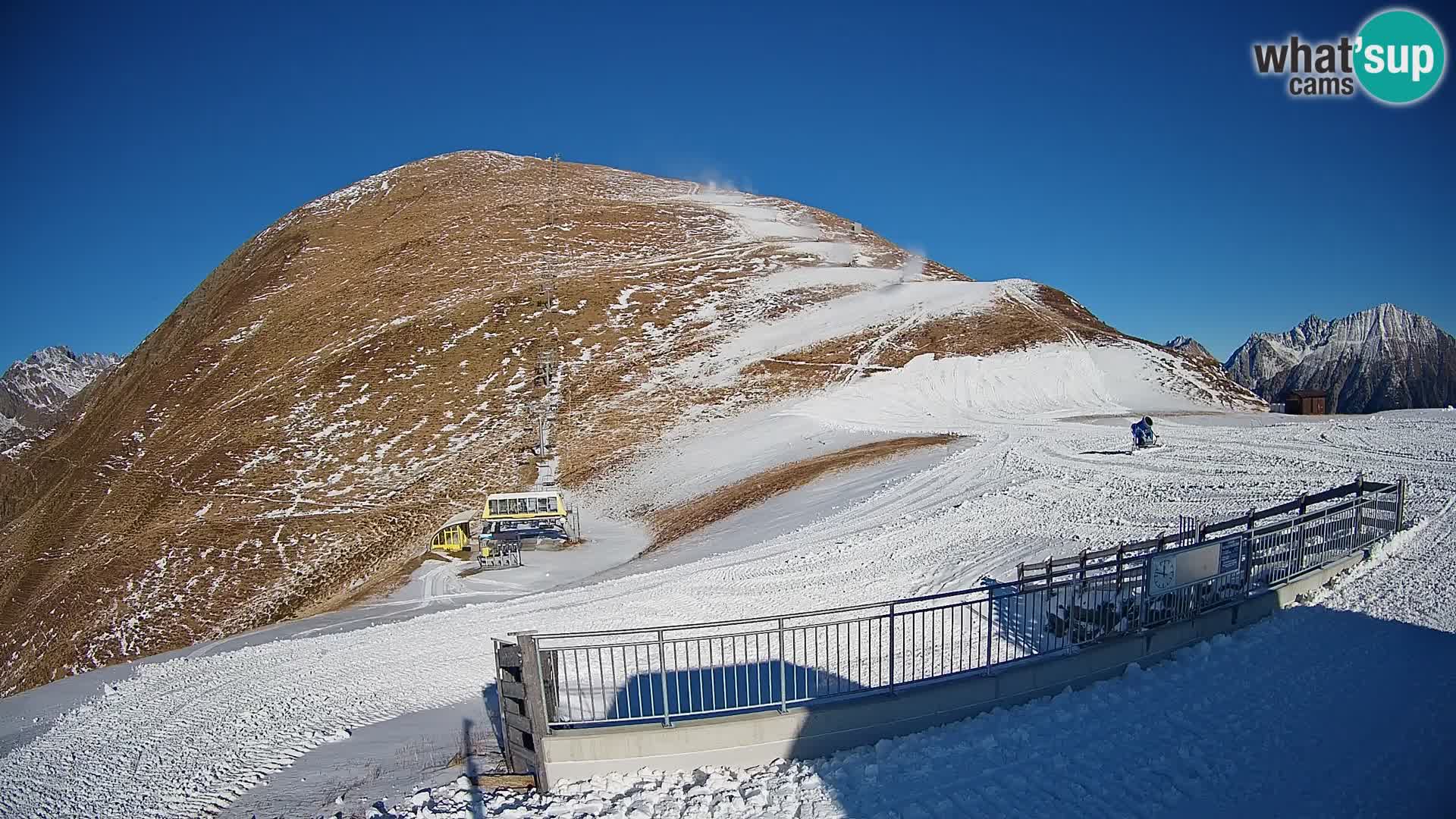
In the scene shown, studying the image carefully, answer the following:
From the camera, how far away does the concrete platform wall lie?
8.24 metres

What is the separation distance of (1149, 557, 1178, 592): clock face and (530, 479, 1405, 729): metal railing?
0.02m

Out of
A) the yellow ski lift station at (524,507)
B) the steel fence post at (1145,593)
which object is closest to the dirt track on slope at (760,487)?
the yellow ski lift station at (524,507)

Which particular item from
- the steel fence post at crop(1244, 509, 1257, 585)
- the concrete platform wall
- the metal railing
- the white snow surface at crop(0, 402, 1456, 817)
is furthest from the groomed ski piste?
the metal railing

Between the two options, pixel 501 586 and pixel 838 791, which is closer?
pixel 838 791

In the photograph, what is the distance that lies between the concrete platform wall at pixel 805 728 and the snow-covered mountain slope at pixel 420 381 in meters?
23.4

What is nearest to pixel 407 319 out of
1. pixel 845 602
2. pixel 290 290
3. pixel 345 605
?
pixel 290 290

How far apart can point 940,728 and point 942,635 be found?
1.23m

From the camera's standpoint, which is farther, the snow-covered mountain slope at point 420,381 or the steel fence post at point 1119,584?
the snow-covered mountain slope at point 420,381

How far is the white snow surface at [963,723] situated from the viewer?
754cm

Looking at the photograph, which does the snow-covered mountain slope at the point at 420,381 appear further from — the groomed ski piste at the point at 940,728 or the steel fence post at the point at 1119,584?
the steel fence post at the point at 1119,584

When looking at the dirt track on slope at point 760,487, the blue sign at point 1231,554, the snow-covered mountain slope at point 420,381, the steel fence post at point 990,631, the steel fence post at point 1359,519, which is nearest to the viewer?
the steel fence post at point 990,631

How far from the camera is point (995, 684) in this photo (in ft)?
29.6

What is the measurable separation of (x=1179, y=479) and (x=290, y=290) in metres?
68.5

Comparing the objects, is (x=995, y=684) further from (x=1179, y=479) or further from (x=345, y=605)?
(x=345, y=605)
